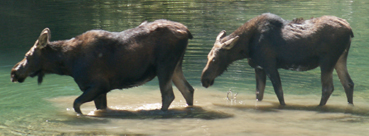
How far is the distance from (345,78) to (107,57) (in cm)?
493

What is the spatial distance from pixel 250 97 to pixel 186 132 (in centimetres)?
341

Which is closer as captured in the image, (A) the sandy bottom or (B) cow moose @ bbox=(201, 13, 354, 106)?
(A) the sandy bottom

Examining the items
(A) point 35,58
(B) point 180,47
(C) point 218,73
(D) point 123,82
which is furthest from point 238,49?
(A) point 35,58

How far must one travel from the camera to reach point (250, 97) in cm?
1205

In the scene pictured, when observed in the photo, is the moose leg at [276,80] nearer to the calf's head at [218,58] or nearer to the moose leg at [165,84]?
the calf's head at [218,58]

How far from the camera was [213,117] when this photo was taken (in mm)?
10102

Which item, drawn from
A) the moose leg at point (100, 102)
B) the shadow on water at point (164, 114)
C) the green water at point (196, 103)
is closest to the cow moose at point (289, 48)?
the green water at point (196, 103)

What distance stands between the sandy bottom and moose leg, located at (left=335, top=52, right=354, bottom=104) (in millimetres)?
235

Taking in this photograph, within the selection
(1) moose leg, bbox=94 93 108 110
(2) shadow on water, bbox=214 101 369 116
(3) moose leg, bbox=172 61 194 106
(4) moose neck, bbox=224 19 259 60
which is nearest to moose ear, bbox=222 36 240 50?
(4) moose neck, bbox=224 19 259 60

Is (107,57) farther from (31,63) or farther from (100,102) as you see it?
(31,63)

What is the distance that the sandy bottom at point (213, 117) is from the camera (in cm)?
902

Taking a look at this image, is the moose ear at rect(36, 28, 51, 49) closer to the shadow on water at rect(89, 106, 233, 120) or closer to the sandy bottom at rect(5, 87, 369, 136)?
the sandy bottom at rect(5, 87, 369, 136)

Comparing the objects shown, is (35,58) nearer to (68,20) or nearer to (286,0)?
(68,20)

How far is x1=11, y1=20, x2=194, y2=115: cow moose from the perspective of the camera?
9.95 m
